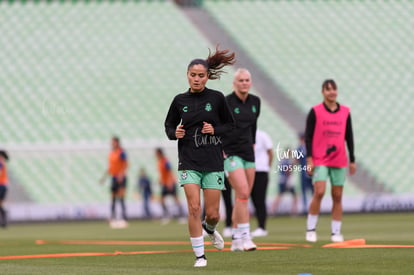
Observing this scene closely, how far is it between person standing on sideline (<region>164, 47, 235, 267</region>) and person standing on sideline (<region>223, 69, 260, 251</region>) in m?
1.71

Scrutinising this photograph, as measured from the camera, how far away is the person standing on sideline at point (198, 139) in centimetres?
878

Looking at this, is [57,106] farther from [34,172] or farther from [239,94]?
[239,94]

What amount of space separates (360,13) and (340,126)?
23.0 m

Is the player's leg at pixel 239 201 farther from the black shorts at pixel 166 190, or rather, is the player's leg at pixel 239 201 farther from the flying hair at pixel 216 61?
the black shorts at pixel 166 190

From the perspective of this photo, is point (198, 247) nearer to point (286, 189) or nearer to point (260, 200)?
point (260, 200)

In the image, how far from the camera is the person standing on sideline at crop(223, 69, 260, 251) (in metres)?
10.8

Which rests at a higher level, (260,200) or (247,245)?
(260,200)

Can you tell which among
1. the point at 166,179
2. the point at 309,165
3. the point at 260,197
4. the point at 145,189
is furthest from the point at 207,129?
the point at 145,189

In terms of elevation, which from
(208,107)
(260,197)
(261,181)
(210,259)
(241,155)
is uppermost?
(208,107)

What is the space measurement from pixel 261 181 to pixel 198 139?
6.76m

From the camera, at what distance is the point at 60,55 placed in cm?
3108

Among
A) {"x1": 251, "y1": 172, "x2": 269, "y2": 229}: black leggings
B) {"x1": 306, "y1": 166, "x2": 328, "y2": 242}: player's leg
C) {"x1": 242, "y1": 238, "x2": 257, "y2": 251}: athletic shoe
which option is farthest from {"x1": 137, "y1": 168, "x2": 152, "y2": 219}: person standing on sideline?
{"x1": 242, "y1": 238, "x2": 257, "y2": 251}: athletic shoe

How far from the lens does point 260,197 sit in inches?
604

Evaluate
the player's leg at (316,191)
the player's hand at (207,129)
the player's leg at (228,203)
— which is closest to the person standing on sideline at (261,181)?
the player's leg at (228,203)
